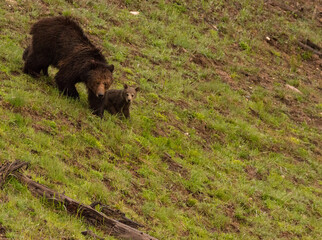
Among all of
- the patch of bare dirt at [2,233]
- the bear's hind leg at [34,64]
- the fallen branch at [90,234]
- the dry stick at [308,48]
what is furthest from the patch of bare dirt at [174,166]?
the dry stick at [308,48]

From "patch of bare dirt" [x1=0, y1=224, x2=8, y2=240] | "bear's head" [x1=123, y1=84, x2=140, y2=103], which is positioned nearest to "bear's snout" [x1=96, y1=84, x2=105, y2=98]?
"bear's head" [x1=123, y1=84, x2=140, y2=103]

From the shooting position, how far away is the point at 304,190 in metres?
12.5

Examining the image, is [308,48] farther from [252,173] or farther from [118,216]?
[118,216]

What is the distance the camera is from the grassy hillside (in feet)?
28.1

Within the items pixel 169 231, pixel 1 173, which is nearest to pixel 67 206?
pixel 1 173

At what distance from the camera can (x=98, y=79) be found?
10.9 metres

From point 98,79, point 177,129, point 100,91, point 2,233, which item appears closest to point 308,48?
point 177,129

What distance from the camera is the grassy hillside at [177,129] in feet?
28.1

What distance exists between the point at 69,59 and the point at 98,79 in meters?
0.83

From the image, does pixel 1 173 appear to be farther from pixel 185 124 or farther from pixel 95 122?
pixel 185 124

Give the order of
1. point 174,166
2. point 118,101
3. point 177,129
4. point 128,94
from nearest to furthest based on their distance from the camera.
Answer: point 174,166, point 128,94, point 118,101, point 177,129

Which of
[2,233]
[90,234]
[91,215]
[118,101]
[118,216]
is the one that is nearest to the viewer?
[2,233]

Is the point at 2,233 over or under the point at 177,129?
over

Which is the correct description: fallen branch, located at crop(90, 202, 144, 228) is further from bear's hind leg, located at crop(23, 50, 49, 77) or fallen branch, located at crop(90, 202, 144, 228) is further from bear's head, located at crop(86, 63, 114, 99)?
bear's hind leg, located at crop(23, 50, 49, 77)
